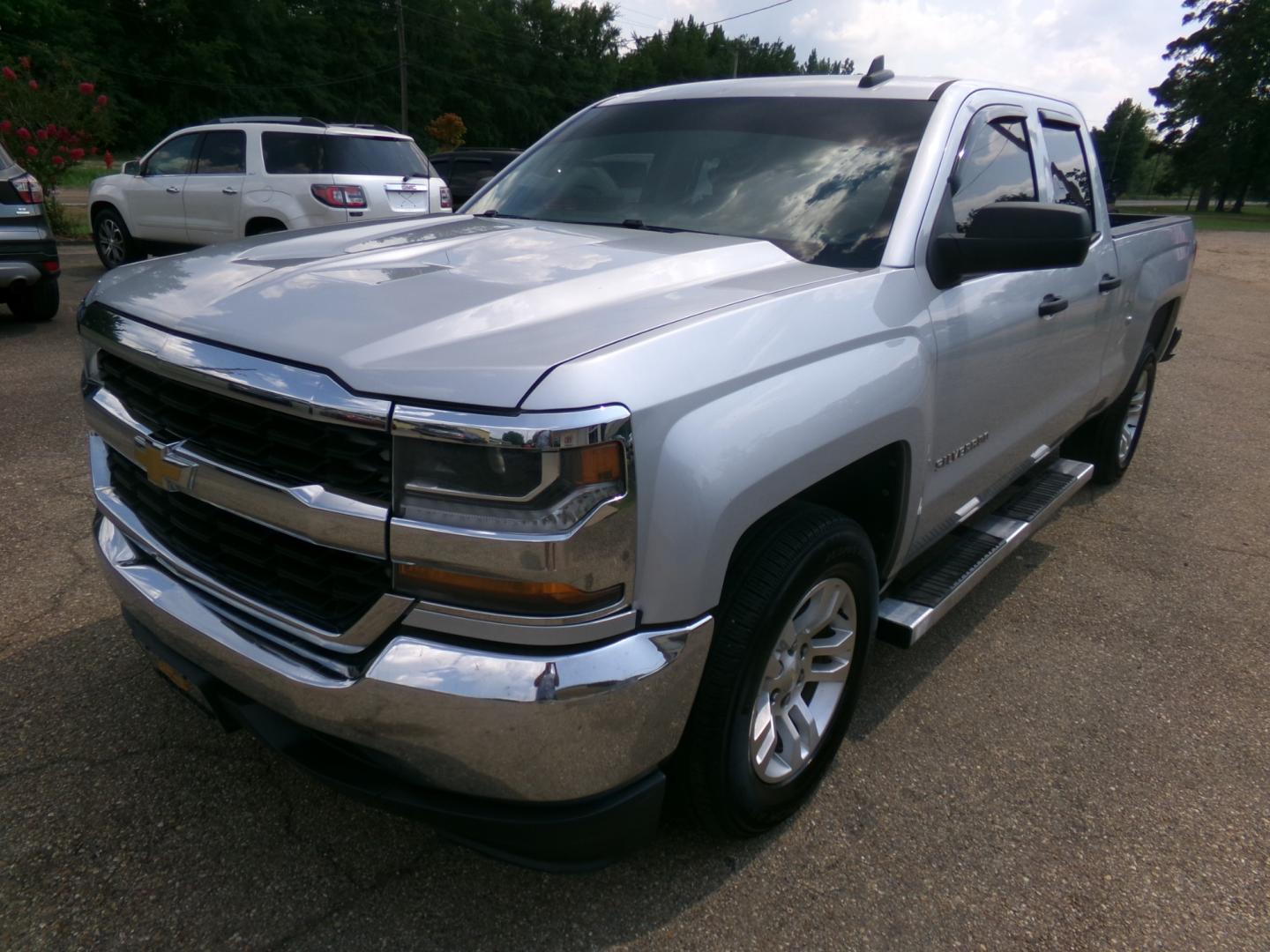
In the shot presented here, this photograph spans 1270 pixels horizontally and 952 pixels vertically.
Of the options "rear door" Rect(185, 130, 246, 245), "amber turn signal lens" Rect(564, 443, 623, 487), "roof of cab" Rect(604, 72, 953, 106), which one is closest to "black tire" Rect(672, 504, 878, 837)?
"amber turn signal lens" Rect(564, 443, 623, 487)

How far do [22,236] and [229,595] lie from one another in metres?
6.92

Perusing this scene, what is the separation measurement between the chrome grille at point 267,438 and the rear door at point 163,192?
30.7 feet

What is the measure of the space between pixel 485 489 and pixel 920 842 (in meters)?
1.56

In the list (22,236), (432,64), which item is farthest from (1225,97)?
(22,236)

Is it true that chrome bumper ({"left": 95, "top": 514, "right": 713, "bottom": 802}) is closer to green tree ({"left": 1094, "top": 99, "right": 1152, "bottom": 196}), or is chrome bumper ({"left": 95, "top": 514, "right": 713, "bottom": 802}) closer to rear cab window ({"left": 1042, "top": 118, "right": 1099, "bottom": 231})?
rear cab window ({"left": 1042, "top": 118, "right": 1099, "bottom": 231})

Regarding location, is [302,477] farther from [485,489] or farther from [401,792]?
[401,792]

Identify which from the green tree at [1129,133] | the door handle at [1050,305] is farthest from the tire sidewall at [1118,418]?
the green tree at [1129,133]

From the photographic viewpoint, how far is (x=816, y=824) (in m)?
2.44

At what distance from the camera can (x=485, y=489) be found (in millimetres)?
1617

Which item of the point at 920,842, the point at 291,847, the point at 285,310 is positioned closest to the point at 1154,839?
the point at 920,842

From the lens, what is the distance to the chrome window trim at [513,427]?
156 centimetres

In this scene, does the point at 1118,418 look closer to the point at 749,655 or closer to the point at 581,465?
the point at 749,655

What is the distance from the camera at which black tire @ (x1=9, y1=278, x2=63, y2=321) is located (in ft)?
25.8

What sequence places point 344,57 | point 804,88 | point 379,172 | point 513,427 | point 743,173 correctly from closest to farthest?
point 513,427
point 743,173
point 804,88
point 379,172
point 344,57
